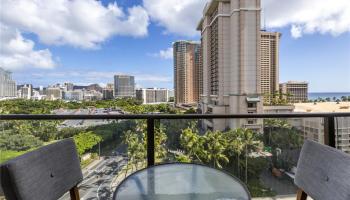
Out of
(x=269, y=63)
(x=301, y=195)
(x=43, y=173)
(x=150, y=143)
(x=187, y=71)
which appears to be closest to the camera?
(x=43, y=173)

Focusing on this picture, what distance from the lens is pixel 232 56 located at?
1594cm

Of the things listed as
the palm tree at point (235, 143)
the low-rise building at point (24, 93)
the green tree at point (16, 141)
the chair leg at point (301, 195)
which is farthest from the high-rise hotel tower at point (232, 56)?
the chair leg at point (301, 195)

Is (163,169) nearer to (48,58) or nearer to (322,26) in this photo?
(322,26)

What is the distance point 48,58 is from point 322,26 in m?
19.4

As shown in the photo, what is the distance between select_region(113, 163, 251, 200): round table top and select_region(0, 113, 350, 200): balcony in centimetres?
81

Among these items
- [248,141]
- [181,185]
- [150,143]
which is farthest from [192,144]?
[181,185]

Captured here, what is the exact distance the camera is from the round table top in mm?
1395

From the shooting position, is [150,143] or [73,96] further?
[73,96]

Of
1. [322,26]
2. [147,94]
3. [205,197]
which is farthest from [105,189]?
[322,26]

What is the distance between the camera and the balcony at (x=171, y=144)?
2.49 meters

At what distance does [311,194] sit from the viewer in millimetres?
1328

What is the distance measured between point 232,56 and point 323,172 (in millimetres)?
15323

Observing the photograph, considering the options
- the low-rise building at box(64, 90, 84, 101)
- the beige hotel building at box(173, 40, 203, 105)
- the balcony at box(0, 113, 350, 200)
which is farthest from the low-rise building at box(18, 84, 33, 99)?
the beige hotel building at box(173, 40, 203, 105)

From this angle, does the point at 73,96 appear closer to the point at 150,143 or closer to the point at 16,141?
the point at 16,141
